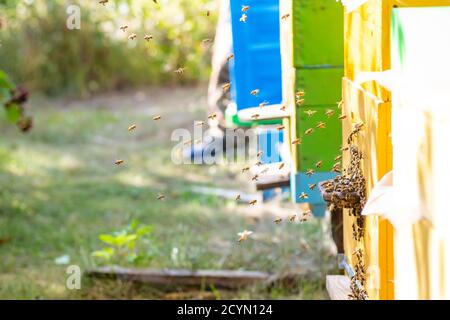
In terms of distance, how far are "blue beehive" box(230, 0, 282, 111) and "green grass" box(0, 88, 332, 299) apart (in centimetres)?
118

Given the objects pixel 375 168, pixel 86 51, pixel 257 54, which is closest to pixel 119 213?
pixel 257 54

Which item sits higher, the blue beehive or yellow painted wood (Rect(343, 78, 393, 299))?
the blue beehive

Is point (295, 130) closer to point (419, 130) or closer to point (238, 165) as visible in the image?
point (419, 130)

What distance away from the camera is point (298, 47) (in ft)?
11.9

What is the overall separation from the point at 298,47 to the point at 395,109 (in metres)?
1.56

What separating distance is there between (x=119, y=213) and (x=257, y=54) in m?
2.88

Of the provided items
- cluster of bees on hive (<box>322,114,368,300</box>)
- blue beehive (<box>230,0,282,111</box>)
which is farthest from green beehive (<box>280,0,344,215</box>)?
cluster of bees on hive (<box>322,114,368,300</box>)

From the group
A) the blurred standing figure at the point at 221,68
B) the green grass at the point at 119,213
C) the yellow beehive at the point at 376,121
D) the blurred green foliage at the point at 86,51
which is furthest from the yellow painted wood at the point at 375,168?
the blurred green foliage at the point at 86,51

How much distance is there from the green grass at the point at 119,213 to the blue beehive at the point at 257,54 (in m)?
1.18

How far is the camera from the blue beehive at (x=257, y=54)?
13.2ft

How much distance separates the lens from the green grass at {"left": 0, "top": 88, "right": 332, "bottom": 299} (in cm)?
480

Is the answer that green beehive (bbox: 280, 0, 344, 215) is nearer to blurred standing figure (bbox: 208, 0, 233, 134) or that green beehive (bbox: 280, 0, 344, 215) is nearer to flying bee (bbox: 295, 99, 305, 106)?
flying bee (bbox: 295, 99, 305, 106)

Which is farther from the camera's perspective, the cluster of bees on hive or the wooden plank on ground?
the wooden plank on ground

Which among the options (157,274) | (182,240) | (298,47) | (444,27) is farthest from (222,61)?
(444,27)
